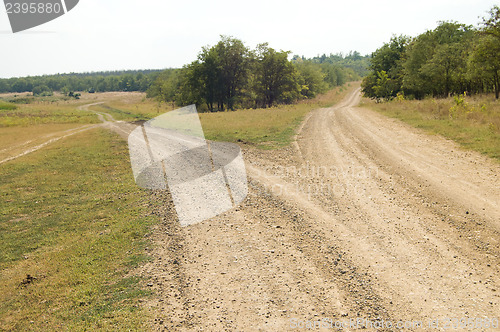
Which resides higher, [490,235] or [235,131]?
[235,131]

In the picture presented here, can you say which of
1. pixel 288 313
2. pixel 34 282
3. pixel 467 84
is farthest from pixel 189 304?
pixel 467 84

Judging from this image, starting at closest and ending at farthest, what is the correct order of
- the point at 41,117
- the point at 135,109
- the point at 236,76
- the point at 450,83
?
the point at 450,83 → the point at 41,117 → the point at 236,76 → the point at 135,109

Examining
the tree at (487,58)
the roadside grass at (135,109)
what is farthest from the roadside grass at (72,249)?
the roadside grass at (135,109)

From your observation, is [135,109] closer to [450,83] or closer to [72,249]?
[450,83]

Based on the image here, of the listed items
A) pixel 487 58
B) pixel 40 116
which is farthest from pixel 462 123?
pixel 40 116

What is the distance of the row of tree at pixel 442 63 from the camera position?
25750mm

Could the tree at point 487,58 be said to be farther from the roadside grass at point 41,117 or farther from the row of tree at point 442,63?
the roadside grass at point 41,117

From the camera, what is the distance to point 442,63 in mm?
31750

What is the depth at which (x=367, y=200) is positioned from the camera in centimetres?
860

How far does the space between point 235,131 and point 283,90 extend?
39.3 meters

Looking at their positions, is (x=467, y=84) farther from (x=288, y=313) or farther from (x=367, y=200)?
(x=288, y=313)

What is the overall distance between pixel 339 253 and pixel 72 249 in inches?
248

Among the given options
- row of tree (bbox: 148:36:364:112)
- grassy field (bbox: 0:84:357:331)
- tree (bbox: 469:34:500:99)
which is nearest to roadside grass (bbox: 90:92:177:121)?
row of tree (bbox: 148:36:364:112)

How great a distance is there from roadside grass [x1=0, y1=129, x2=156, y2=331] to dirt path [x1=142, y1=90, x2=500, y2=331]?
1.81 ft
